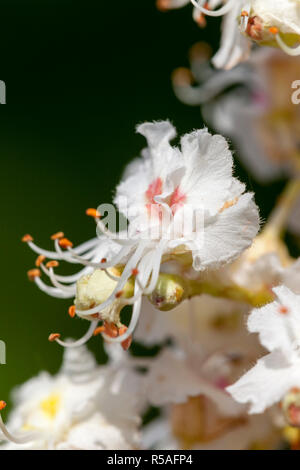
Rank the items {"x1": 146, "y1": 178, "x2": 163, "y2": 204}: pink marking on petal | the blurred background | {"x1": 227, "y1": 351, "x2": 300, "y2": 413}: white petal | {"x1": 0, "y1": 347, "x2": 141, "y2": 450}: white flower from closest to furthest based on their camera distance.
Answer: {"x1": 227, "y1": 351, "x2": 300, "y2": 413}: white petal → {"x1": 146, "y1": 178, "x2": 163, "y2": 204}: pink marking on petal → {"x1": 0, "y1": 347, "x2": 141, "y2": 450}: white flower → the blurred background

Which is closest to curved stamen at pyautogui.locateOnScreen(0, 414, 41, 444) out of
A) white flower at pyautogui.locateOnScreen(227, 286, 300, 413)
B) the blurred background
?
white flower at pyautogui.locateOnScreen(227, 286, 300, 413)

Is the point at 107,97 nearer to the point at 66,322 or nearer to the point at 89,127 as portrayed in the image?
the point at 89,127

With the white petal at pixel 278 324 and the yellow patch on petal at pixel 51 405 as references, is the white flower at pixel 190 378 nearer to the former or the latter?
the yellow patch on petal at pixel 51 405

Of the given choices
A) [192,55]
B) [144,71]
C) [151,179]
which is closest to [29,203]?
[144,71]

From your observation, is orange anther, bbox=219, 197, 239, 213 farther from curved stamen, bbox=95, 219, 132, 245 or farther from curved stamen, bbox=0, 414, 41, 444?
curved stamen, bbox=0, 414, 41, 444

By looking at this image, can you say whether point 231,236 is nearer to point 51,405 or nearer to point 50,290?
point 50,290

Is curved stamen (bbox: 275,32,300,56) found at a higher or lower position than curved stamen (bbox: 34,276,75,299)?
higher

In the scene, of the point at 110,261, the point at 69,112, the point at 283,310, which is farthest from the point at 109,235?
the point at 69,112
